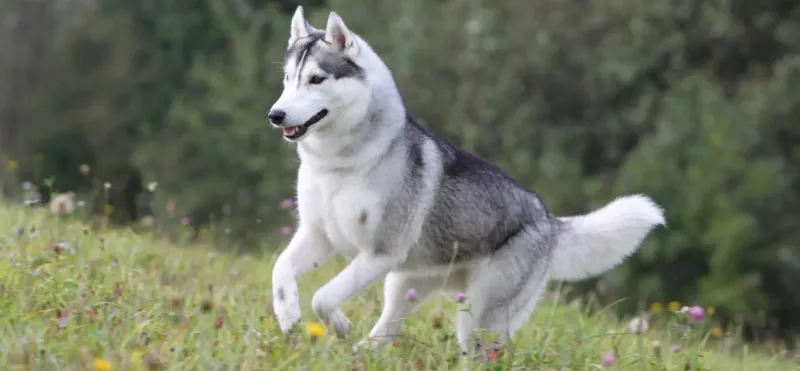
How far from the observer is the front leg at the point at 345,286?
4.79 metres

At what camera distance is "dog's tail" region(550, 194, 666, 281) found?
5586 millimetres

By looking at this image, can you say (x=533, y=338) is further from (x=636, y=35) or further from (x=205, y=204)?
(x=205, y=204)

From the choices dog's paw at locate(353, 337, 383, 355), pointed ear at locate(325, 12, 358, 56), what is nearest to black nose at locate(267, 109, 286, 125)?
pointed ear at locate(325, 12, 358, 56)

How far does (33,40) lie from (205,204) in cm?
814

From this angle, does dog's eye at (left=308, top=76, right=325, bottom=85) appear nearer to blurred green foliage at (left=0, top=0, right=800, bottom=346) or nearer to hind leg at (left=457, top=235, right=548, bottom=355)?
hind leg at (left=457, top=235, right=548, bottom=355)

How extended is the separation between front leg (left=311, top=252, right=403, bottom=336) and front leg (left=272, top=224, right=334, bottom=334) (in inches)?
4.4

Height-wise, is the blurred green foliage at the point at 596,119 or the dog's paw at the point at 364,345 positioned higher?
the blurred green foliage at the point at 596,119

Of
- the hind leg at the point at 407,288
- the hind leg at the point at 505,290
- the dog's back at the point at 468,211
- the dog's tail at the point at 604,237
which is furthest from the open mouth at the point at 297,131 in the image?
the dog's tail at the point at 604,237

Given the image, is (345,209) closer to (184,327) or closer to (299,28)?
(184,327)

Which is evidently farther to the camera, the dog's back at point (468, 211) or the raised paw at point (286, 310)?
the dog's back at point (468, 211)

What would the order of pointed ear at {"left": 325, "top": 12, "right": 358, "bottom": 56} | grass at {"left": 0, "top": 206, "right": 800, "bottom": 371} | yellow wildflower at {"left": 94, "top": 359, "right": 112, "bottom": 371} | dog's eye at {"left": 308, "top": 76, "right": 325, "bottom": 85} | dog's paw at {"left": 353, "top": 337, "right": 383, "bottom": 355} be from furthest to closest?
pointed ear at {"left": 325, "top": 12, "right": 358, "bottom": 56} → dog's eye at {"left": 308, "top": 76, "right": 325, "bottom": 85} → dog's paw at {"left": 353, "top": 337, "right": 383, "bottom": 355} → grass at {"left": 0, "top": 206, "right": 800, "bottom": 371} → yellow wildflower at {"left": 94, "top": 359, "right": 112, "bottom": 371}

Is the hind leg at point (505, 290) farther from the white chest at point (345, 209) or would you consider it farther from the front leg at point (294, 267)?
the front leg at point (294, 267)

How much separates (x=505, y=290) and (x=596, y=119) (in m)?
13.9

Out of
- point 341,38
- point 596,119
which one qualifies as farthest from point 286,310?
point 596,119
